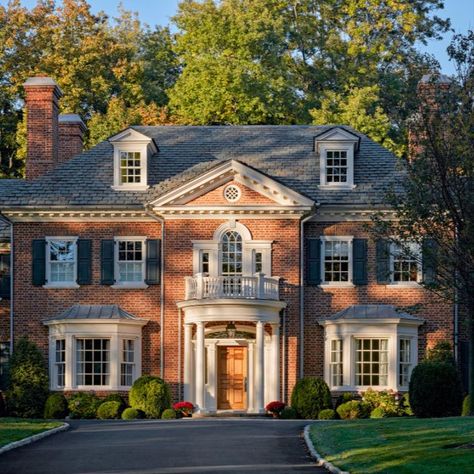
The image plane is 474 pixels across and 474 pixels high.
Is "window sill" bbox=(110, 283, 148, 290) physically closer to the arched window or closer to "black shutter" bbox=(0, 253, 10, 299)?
the arched window

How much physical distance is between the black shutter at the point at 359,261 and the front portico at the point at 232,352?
8.82 ft

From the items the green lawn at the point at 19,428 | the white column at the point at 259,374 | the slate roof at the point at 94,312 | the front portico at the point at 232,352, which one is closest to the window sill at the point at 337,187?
the front portico at the point at 232,352

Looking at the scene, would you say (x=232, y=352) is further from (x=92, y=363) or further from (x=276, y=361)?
(x=92, y=363)

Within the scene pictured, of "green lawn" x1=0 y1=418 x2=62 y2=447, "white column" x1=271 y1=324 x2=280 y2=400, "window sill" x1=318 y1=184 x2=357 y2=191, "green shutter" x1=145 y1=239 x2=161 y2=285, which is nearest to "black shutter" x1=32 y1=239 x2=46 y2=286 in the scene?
"green shutter" x1=145 y1=239 x2=161 y2=285

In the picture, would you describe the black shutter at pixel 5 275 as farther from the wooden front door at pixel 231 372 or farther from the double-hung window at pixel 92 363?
the wooden front door at pixel 231 372

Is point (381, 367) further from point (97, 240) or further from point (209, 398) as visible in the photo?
point (97, 240)

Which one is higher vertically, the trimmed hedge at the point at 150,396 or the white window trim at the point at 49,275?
the white window trim at the point at 49,275

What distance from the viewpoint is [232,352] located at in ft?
151

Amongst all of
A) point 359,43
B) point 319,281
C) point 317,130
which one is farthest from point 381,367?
point 359,43

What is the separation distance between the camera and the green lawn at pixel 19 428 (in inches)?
1200

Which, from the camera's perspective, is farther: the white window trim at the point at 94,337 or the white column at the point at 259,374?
the white window trim at the point at 94,337

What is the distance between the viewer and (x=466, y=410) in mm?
40094

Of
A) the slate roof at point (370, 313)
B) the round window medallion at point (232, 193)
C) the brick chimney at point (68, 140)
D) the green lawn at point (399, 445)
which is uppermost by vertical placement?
the brick chimney at point (68, 140)

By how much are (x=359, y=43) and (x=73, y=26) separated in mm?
13316
